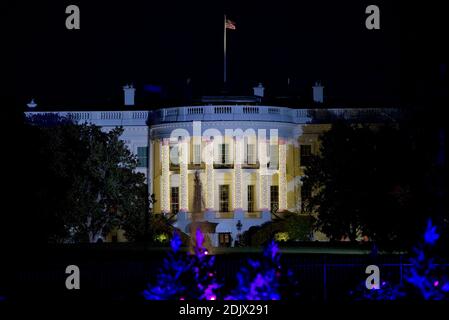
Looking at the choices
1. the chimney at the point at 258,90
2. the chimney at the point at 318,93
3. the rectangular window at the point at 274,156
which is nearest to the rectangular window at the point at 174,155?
the rectangular window at the point at 274,156

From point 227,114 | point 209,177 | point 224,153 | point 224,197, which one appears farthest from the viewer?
point 224,153

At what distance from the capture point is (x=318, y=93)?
8469 cm

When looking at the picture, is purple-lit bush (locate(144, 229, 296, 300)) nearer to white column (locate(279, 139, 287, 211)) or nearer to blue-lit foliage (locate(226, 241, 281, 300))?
blue-lit foliage (locate(226, 241, 281, 300))

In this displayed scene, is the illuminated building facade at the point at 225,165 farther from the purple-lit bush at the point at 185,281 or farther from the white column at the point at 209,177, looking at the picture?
the purple-lit bush at the point at 185,281

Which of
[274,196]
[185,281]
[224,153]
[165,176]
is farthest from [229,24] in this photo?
[185,281]

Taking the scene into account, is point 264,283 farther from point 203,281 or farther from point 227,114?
point 227,114

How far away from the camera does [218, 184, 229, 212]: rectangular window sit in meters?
75.8

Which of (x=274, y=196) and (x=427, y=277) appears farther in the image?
(x=274, y=196)

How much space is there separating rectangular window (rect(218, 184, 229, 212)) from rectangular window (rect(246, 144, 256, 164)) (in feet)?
6.37

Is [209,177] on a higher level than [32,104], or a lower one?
lower

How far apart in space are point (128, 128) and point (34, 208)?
36864 mm

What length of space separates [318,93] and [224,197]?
12291 mm

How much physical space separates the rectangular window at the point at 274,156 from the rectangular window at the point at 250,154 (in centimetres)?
105

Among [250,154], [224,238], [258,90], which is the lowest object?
[224,238]
